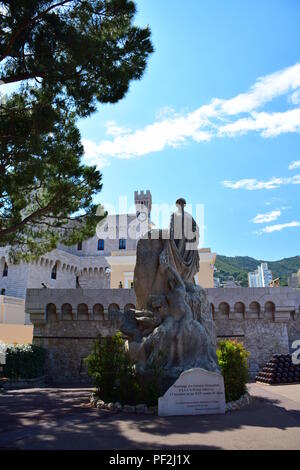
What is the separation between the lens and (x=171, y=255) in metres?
8.47

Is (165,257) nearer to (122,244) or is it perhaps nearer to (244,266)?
(122,244)

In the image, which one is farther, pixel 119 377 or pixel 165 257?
pixel 165 257

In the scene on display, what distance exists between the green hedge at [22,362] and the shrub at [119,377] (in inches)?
232

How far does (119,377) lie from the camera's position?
670 cm

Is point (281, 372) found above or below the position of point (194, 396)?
below

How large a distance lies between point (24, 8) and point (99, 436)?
737 cm

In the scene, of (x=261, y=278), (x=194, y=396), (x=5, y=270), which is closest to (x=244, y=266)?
(x=261, y=278)

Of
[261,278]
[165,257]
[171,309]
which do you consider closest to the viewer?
[171,309]

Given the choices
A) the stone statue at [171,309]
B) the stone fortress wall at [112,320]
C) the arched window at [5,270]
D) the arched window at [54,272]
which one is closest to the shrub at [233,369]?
the stone statue at [171,309]

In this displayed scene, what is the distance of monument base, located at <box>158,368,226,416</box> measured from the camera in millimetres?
5906

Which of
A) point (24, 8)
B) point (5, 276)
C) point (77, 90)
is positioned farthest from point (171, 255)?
point (5, 276)

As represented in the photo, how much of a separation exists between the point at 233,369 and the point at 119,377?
2264 millimetres

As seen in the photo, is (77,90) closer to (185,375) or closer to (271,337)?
(185,375)

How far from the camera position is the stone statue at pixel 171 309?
7125 millimetres
